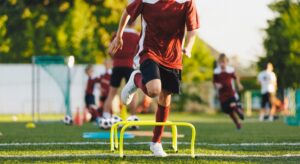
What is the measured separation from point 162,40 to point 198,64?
38704 mm

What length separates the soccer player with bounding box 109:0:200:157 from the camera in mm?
7465

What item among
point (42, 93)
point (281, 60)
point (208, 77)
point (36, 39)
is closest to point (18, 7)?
point (36, 39)

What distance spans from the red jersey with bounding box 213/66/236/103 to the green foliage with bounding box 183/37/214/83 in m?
28.9

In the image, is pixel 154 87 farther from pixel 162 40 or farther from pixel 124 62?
pixel 124 62

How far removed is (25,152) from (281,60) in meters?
42.0

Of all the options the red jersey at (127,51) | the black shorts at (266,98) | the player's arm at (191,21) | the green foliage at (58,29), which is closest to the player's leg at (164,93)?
the player's arm at (191,21)

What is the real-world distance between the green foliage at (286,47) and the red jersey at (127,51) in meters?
33.3

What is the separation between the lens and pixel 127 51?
13.5 metres

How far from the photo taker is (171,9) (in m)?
7.60

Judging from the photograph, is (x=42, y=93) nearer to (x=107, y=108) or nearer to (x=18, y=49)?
(x=18, y=49)

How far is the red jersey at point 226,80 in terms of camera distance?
1550 cm

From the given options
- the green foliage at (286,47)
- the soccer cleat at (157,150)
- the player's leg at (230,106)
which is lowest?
the soccer cleat at (157,150)

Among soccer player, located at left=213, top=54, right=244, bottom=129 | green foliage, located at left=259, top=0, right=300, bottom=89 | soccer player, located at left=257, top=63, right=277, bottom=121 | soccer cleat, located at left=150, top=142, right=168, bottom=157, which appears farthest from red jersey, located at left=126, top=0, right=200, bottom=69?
green foliage, located at left=259, top=0, right=300, bottom=89

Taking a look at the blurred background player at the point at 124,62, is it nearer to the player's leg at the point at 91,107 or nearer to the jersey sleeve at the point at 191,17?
the player's leg at the point at 91,107
